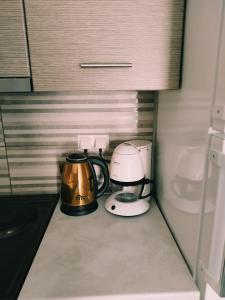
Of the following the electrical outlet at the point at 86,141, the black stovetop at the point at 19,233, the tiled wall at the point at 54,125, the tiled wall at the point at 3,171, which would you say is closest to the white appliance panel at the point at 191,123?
the tiled wall at the point at 54,125

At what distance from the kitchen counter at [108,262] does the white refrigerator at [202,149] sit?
57 mm

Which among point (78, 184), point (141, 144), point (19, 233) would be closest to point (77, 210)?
point (78, 184)

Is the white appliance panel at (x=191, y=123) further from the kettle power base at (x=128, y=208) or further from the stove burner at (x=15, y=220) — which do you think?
the stove burner at (x=15, y=220)

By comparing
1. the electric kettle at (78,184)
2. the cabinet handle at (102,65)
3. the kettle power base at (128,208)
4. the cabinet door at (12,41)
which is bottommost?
the kettle power base at (128,208)

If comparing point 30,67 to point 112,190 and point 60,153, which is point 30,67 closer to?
point 60,153

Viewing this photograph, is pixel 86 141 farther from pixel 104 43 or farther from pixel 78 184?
pixel 104 43

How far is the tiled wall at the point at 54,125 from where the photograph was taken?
1033 millimetres

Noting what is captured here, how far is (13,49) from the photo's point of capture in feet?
2.19

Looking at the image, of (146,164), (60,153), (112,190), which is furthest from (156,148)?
(60,153)

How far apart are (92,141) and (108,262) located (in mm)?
527

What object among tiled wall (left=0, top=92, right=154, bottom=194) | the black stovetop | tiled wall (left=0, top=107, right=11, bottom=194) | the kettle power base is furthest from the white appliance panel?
tiled wall (left=0, top=107, right=11, bottom=194)

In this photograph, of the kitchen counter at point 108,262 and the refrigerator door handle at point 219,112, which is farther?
the kitchen counter at point 108,262

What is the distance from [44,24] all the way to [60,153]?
567mm

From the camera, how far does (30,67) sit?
0.69 metres
